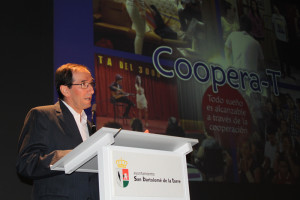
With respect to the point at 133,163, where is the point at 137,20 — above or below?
above

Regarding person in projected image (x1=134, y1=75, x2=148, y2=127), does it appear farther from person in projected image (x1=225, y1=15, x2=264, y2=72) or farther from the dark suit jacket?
the dark suit jacket

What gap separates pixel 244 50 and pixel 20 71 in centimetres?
296

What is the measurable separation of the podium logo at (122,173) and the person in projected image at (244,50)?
3.71 metres

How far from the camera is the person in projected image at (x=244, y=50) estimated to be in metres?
5.19

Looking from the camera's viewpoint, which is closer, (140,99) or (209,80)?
(140,99)

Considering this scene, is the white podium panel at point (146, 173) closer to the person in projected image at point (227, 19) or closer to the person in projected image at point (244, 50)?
the person in projected image at point (244, 50)

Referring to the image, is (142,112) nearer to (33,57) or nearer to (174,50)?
(174,50)

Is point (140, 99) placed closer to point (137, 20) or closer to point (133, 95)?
point (133, 95)

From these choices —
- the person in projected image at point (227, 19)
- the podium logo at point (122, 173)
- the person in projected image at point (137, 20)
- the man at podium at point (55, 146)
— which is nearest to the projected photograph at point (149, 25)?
the person in projected image at point (137, 20)

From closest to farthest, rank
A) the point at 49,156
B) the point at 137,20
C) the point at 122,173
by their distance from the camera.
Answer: the point at 122,173 < the point at 49,156 < the point at 137,20

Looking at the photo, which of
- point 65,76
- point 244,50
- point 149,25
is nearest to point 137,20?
point 149,25

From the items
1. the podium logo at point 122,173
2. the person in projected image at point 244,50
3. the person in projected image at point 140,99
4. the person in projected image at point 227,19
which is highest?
the person in projected image at point 227,19

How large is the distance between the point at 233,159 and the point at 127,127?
1389mm

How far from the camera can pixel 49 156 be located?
1.88 metres
